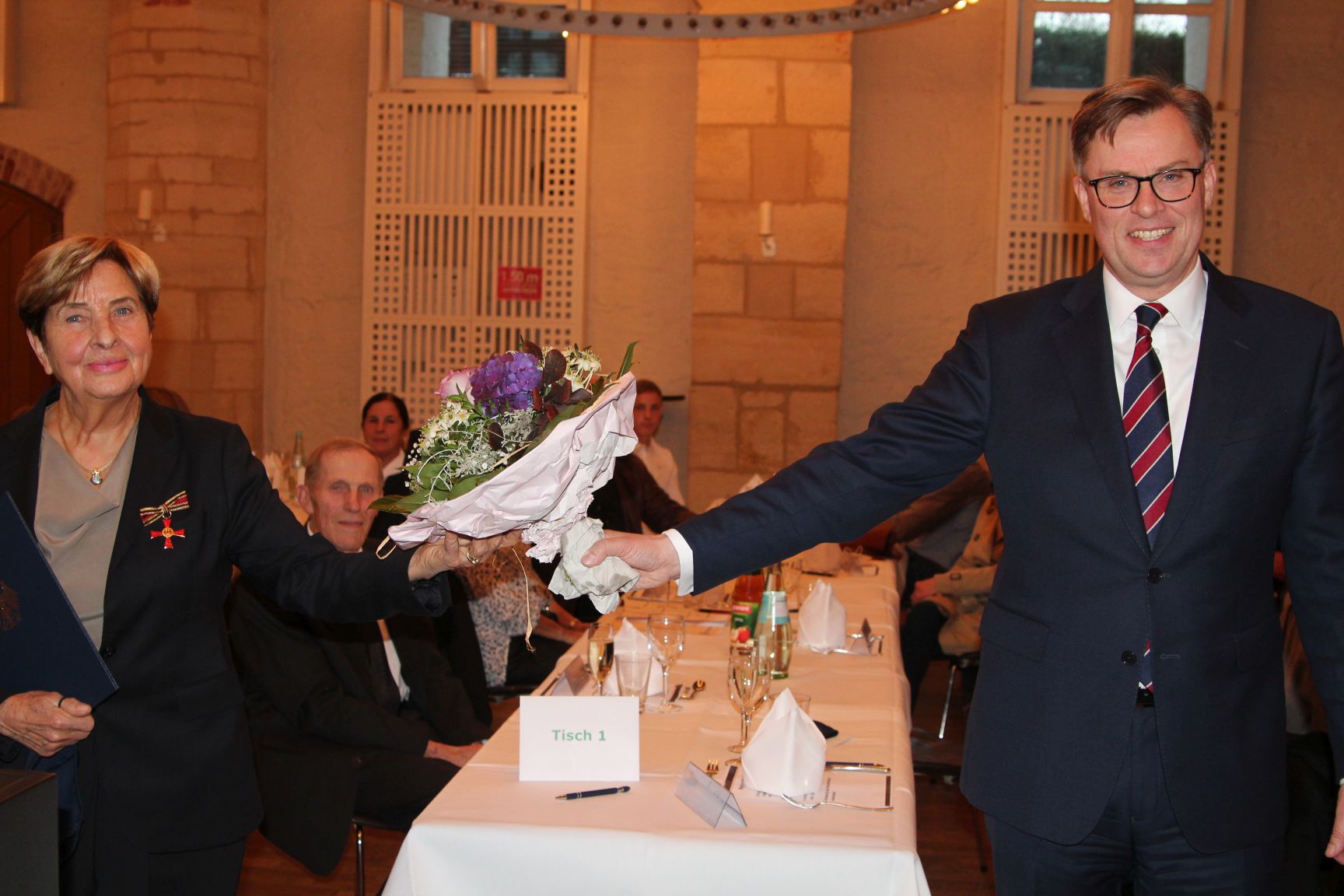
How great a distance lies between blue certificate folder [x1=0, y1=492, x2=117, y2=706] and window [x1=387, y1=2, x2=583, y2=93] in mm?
7578

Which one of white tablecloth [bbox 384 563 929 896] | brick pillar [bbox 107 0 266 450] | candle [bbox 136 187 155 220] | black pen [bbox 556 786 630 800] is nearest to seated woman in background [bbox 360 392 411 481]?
brick pillar [bbox 107 0 266 450]

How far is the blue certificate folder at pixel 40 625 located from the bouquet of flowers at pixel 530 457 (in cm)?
59

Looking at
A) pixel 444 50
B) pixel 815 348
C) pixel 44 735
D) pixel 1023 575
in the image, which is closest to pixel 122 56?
pixel 444 50

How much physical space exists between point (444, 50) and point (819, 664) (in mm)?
7323

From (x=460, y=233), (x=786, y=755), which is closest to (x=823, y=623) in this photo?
(x=786, y=755)

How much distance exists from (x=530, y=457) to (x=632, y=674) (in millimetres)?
1149

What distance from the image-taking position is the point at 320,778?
343 centimetres

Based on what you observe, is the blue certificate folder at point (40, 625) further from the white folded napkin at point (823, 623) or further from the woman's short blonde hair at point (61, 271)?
the white folded napkin at point (823, 623)

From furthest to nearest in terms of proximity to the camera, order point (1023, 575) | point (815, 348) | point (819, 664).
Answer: point (815, 348), point (819, 664), point (1023, 575)

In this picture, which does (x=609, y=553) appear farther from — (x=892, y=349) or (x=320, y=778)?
(x=892, y=349)

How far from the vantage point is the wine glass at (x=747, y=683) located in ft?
9.14

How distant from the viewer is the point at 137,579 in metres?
2.38

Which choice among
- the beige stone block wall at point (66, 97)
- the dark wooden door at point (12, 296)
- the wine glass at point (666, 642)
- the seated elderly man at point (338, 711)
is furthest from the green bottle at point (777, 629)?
the beige stone block wall at point (66, 97)

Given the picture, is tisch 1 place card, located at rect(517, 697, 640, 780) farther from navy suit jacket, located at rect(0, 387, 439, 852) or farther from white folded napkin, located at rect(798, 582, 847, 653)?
white folded napkin, located at rect(798, 582, 847, 653)
